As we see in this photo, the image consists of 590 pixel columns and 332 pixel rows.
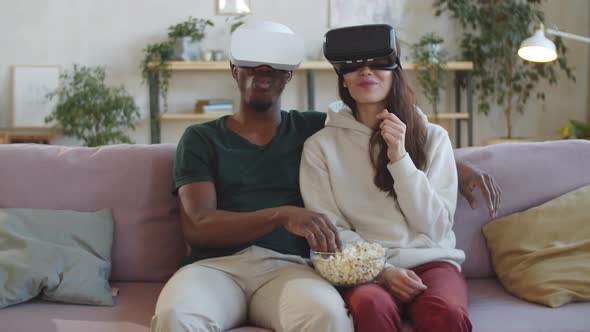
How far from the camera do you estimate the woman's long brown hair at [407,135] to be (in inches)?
76.8

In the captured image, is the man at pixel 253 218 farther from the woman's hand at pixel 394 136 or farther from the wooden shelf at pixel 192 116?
the wooden shelf at pixel 192 116

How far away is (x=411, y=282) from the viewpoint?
1701mm

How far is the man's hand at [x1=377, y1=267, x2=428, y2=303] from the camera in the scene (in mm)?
1701

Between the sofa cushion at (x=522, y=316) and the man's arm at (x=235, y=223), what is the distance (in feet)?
1.47

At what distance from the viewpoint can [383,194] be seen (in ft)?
6.39

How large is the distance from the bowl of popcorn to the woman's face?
50 cm

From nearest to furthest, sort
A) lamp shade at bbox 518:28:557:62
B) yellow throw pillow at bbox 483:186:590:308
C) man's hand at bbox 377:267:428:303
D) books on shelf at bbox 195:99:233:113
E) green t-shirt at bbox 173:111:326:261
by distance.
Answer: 1. man's hand at bbox 377:267:428:303
2. yellow throw pillow at bbox 483:186:590:308
3. green t-shirt at bbox 173:111:326:261
4. lamp shade at bbox 518:28:557:62
5. books on shelf at bbox 195:99:233:113

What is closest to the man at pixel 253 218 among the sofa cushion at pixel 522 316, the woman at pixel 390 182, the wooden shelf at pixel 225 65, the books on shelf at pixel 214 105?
the woman at pixel 390 182

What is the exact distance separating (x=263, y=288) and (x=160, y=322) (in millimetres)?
338

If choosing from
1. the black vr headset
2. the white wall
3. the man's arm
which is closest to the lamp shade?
the black vr headset

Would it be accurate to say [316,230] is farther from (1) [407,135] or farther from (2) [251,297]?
(1) [407,135]

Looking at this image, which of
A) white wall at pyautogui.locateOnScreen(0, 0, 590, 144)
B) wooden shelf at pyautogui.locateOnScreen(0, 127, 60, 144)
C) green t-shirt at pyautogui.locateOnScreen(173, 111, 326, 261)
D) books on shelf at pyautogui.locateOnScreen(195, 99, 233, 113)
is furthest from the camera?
white wall at pyautogui.locateOnScreen(0, 0, 590, 144)

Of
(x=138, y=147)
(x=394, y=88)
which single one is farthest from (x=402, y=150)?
(x=138, y=147)

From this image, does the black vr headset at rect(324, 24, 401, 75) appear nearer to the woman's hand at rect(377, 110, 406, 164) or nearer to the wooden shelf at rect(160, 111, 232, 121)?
the woman's hand at rect(377, 110, 406, 164)
